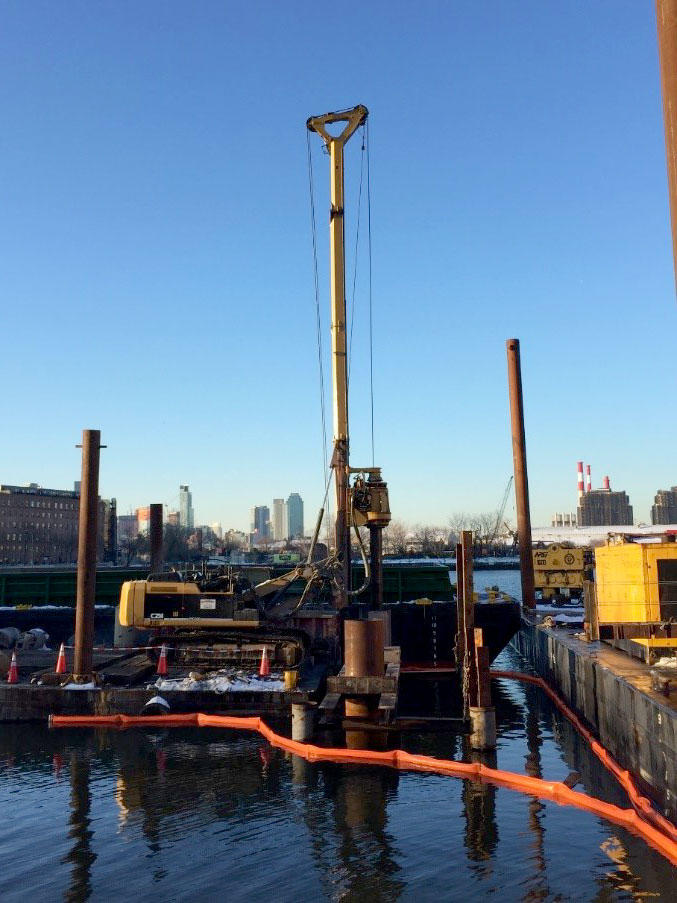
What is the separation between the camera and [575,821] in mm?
12398

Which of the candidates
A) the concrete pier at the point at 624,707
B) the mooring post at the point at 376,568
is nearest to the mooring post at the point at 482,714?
the concrete pier at the point at 624,707

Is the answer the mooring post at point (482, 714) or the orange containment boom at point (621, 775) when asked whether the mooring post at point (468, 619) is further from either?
the orange containment boom at point (621, 775)

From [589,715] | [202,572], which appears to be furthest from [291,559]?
[589,715]

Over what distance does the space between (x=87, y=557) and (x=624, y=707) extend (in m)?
13.5

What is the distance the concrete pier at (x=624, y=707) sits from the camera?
12.0 meters

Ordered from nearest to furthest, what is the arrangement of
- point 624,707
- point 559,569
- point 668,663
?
point 624,707 → point 668,663 → point 559,569

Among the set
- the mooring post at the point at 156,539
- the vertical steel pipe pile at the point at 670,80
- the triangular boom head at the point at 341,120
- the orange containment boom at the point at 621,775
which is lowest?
the orange containment boom at the point at 621,775

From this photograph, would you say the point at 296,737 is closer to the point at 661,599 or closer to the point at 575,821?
the point at 575,821

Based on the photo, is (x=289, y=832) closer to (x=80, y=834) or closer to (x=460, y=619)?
(x=80, y=834)

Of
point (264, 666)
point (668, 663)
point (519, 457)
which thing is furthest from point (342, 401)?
point (668, 663)

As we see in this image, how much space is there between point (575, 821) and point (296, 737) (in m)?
6.75

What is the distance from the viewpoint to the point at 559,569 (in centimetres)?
3966

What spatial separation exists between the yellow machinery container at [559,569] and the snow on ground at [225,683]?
74.4ft

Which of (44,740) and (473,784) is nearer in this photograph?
(473,784)
